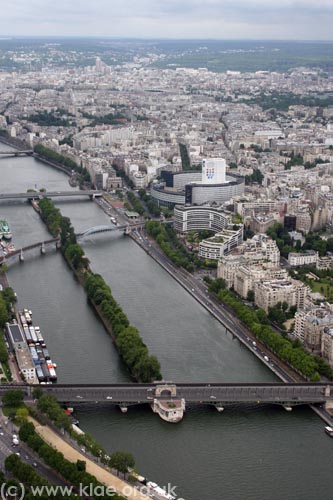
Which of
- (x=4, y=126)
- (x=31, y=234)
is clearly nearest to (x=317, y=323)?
(x=31, y=234)

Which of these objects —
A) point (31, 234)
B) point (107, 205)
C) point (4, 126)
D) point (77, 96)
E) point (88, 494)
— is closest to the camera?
point (88, 494)

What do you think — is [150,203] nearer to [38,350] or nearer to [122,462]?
[38,350]

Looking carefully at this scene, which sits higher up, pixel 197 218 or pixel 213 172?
pixel 213 172

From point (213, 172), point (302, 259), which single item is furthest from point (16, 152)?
point (302, 259)

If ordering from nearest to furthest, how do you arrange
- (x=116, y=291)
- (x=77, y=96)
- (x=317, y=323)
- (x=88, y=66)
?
(x=317, y=323), (x=116, y=291), (x=77, y=96), (x=88, y=66)

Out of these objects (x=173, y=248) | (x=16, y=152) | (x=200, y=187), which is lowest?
(x=16, y=152)

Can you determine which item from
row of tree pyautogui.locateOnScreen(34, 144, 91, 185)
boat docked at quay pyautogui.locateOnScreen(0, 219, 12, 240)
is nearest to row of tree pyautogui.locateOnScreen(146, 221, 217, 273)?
boat docked at quay pyautogui.locateOnScreen(0, 219, 12, 240)

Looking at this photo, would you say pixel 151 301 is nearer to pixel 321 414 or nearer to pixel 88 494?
pixel 321 414
